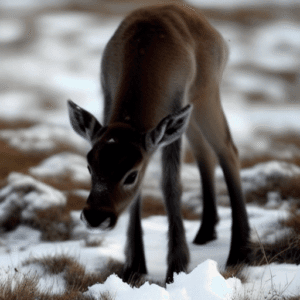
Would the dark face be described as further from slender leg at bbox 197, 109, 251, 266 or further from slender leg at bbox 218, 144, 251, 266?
slender leg at bbox 218, 144, 251, 266

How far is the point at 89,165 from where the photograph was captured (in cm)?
350

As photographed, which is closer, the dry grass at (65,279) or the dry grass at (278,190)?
the dry grass at (65,279)

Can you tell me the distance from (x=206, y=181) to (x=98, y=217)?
3492 mm

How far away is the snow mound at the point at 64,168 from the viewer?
42.9ft

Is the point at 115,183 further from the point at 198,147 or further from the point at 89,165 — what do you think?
the point at 198,147

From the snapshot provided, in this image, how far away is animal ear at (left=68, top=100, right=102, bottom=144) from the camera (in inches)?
153

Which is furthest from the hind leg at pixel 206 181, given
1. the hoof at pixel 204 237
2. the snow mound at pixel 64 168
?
the snow mound at pixel 64 168

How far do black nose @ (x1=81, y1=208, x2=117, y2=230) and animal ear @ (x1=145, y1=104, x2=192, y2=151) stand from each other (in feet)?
2.66

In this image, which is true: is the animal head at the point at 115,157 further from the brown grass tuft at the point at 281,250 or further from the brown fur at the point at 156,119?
the brown grass tuft at the point at 281,250

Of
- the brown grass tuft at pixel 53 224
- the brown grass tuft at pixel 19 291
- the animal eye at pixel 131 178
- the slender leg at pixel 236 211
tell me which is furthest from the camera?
the brown grass tuft at pixel 53 224

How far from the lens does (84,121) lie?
154 inches

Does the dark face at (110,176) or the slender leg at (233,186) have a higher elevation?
the dark face at (110,176)

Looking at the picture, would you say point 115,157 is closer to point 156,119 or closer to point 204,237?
point 156,119

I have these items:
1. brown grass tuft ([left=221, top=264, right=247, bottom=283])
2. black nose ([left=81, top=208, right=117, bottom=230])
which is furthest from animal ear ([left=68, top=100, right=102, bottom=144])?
brown grass tuft ([left=221, top=264, right=247, bottom=283])
